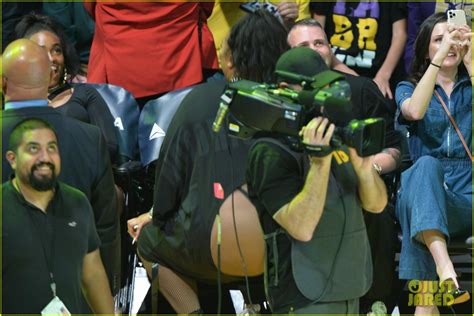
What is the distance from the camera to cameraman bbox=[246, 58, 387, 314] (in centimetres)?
338

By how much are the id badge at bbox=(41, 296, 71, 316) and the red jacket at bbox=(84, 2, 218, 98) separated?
198cm

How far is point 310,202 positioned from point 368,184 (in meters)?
0.25

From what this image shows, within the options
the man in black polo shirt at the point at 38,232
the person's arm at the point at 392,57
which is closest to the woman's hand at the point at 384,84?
the person's arm at the point at 392,57

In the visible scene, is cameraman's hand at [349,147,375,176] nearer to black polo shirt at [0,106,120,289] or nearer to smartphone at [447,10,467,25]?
black polo shirt at [0,106,120,289]

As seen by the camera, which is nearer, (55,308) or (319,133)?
(319,133)

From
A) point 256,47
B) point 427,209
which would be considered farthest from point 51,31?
point 427,209

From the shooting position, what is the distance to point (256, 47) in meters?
3.80

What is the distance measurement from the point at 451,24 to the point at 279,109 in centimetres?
157

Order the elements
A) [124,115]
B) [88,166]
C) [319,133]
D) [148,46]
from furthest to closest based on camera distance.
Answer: [148,46] < [124,115] < [88,166] < [319,133]

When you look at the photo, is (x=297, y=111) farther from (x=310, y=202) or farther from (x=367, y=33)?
(x=367, y=33)

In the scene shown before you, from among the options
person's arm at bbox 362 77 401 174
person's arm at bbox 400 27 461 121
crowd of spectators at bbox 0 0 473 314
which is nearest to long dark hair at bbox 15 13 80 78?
crowd of spectators at bbox 0 0 473 314

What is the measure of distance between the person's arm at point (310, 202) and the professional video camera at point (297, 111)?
0.05 m

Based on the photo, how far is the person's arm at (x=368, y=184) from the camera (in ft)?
11.4

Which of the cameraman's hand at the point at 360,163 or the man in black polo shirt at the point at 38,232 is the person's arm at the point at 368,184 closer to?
the cameraman's hand at the point at 360,163
